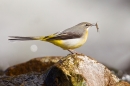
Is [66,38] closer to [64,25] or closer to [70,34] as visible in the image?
[70,34]

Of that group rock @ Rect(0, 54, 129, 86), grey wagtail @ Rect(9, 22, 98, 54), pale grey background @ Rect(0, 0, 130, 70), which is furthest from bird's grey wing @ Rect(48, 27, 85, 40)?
pale grey background @ Rect(0, 0, 130, 70)

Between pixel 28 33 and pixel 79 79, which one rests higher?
pixel 28 33

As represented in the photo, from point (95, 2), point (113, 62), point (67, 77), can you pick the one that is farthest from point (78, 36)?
point (95, 2)

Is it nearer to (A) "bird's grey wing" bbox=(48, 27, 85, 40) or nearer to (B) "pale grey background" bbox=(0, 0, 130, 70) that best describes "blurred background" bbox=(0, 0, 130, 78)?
(B) "pale grey background" bbox=(0, 0, 130, 70)

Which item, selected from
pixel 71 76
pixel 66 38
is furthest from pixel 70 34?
pixel 71 76

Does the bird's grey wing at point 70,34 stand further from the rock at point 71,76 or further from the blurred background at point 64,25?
the blurred background at point 64,25

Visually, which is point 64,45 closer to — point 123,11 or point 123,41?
point 123,41

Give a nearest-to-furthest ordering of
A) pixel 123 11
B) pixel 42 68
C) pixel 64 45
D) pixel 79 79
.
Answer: pixel 79 79 → pixel 64 45 → pixel 42 68 → pixel 123 11

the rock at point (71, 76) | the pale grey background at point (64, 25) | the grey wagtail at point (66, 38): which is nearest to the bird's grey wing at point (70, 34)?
the grey wagtail at point (66, 38)
